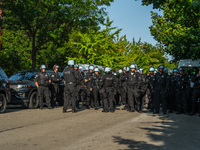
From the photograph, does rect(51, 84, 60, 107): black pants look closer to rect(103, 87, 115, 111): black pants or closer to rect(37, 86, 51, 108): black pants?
rect(37, 86, 51, 108): black pants

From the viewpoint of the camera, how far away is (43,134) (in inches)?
303

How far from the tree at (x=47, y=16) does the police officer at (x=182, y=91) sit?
40.4 ft

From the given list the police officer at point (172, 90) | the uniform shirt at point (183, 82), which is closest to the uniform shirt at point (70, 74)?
the police officer at point (172, 90)

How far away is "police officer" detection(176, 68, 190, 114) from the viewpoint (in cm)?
1309

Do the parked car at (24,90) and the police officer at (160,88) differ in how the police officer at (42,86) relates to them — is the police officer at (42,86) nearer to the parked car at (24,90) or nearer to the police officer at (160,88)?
the parked car at (24,90)

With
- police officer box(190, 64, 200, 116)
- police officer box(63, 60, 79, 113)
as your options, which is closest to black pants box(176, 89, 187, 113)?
police officer box(190, 64, 200, 116)

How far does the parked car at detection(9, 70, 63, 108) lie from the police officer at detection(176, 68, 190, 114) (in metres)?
6.60

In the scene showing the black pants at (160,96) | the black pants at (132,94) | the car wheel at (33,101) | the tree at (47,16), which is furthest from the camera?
the tree at (47,16)

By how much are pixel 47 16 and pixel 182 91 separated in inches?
546

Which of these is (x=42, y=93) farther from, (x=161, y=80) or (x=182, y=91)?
(x=182, y=91)

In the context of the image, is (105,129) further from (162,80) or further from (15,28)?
(15,28)

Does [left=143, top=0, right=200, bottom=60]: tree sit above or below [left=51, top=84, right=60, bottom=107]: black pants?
above

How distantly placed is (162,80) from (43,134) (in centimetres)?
665

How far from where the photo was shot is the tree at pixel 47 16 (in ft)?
72.8
